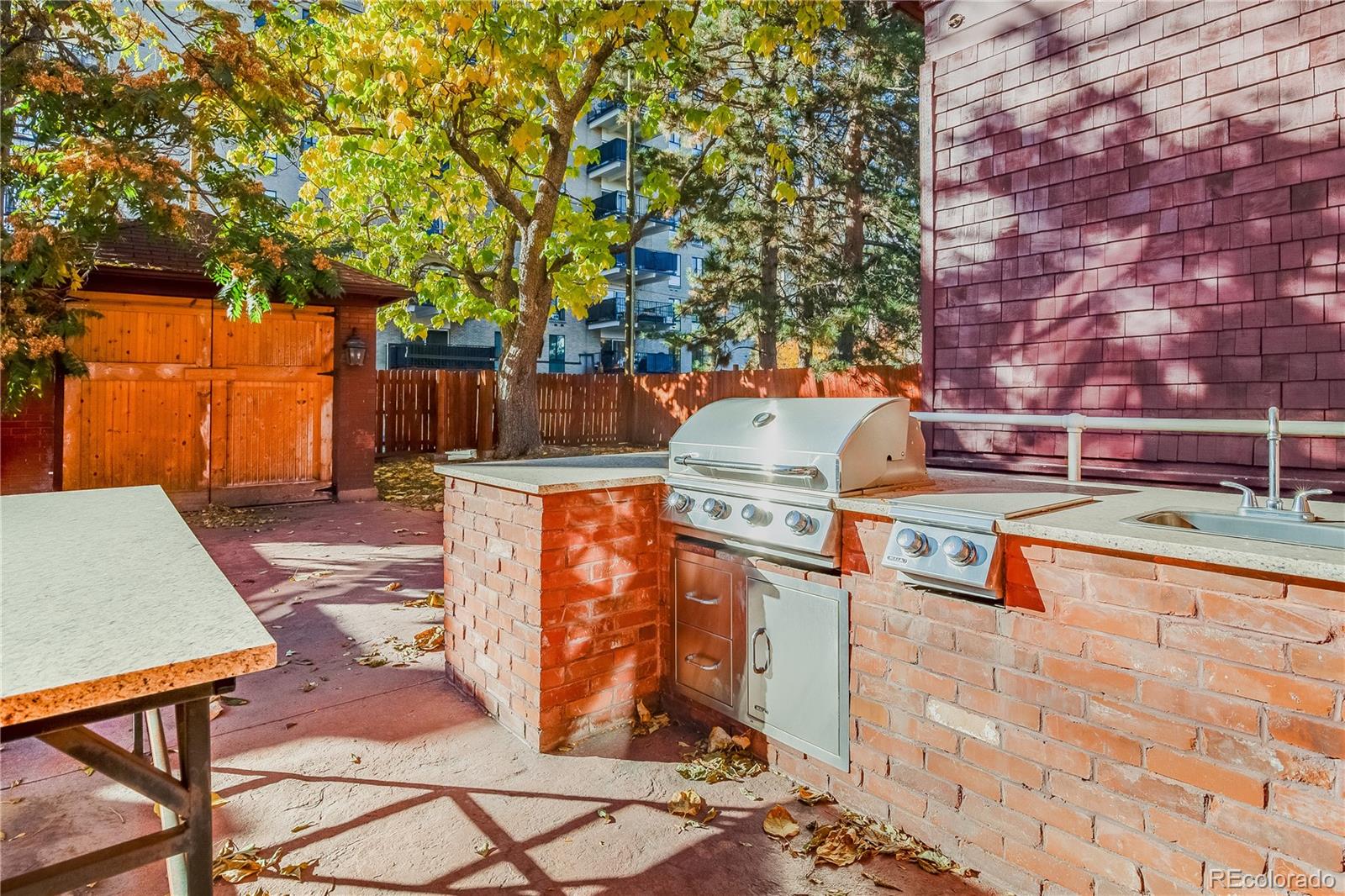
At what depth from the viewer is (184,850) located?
119 centimetres

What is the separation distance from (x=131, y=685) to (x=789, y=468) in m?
1.91

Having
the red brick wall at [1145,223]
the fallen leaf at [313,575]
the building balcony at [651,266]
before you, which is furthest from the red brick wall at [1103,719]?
the building balcony at [651,266]

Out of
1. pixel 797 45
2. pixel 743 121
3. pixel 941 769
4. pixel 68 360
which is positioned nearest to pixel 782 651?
pixel 941 769

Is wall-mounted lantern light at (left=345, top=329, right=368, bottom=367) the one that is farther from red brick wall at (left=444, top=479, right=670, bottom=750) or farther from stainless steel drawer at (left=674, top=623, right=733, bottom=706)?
stainless steel drawer at (left=674, top=623, right=733, bottom=706)

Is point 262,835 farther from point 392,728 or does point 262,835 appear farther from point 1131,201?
point 1131,201

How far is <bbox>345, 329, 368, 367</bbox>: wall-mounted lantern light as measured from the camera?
346 inches

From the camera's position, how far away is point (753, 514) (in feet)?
8.29

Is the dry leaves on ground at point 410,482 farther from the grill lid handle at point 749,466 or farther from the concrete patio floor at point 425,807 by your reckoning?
the grill lid handle at point 749,466

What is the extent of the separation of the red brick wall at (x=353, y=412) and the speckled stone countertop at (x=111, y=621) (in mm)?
7359

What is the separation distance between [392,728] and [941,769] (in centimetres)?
221

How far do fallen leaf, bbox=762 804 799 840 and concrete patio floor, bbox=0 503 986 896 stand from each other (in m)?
0.03

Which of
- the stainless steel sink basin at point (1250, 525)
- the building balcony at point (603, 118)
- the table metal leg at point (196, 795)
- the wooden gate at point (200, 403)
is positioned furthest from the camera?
the building balcony at point (603, 118)

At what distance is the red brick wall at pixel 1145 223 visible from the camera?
3.66m

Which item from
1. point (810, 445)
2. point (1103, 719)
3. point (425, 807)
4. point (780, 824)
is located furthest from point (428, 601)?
point (1103, 719)
